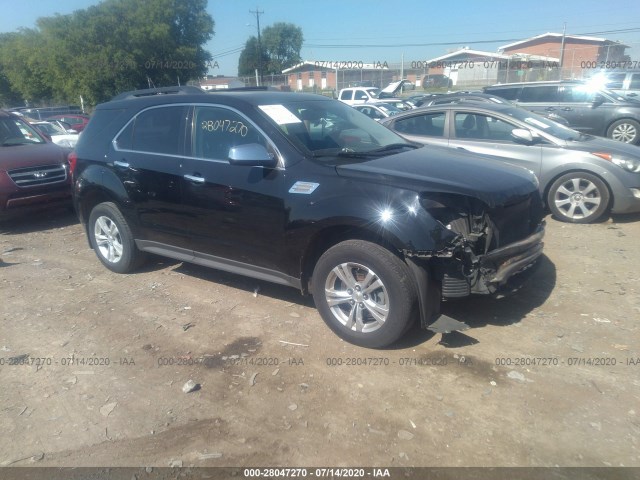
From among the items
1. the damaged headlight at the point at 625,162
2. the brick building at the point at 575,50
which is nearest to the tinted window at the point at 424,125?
the damaged headlight at the point at 625,162

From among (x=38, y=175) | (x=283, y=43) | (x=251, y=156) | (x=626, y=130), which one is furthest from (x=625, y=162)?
(x=283, y=43)

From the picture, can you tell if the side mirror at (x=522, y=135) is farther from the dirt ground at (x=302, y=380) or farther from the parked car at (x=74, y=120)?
the parked car at (x=74, y=120)

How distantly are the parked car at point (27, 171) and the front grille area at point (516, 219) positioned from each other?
22.7 ft

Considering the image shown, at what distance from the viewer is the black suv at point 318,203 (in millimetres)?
3596

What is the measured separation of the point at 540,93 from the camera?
13219 millimetres

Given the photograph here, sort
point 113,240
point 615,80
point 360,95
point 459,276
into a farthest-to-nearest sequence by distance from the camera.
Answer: point 360,95 → point 615,80 → point 113,240 → point 459,276

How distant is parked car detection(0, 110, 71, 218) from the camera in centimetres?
754

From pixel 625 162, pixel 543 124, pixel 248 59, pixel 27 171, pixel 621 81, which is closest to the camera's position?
pixel 625 162

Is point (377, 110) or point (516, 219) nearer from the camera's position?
point (516, 219)

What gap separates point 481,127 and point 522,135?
0.70 metres

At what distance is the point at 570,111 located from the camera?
41.9 ft

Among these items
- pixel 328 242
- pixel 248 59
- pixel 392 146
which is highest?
pixel 248 59

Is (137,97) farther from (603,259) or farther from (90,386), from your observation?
(603,259)

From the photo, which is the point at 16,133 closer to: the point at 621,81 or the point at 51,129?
the point at 51,129
